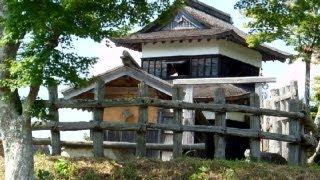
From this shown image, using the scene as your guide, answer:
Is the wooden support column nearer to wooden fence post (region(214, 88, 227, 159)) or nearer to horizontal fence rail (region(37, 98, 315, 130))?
wooden fence post (region(214, 88, 227, 159))

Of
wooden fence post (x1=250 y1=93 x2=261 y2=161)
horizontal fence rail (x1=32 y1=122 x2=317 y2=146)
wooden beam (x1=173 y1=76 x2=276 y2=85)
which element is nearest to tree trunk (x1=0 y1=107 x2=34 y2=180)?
horizontal fence rail (x1=32 y1=122 x2=317 y2=146)

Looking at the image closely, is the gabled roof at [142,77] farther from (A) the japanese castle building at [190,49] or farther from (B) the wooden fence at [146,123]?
(A) the japanese castle building at [190,49]

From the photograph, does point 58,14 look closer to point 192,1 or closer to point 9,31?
point 9,31

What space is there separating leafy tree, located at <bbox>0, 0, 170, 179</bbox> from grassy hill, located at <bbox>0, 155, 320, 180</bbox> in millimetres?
1152

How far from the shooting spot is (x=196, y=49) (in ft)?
80.7

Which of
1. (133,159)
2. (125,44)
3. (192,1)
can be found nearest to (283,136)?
(133,159)

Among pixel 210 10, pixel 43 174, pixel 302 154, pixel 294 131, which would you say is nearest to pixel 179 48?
pixel 210 10

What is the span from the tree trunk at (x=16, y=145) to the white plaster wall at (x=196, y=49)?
13.8 m

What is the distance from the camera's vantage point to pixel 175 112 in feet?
45.3

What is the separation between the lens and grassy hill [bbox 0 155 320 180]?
1244 centimetres

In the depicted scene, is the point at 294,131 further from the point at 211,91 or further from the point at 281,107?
the point at 211,91

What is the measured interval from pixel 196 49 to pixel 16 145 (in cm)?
1425

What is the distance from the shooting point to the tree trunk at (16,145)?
37.1 feet

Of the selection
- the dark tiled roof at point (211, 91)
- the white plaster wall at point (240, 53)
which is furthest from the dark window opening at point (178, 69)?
the dark tiled roof at point (211, 91)
